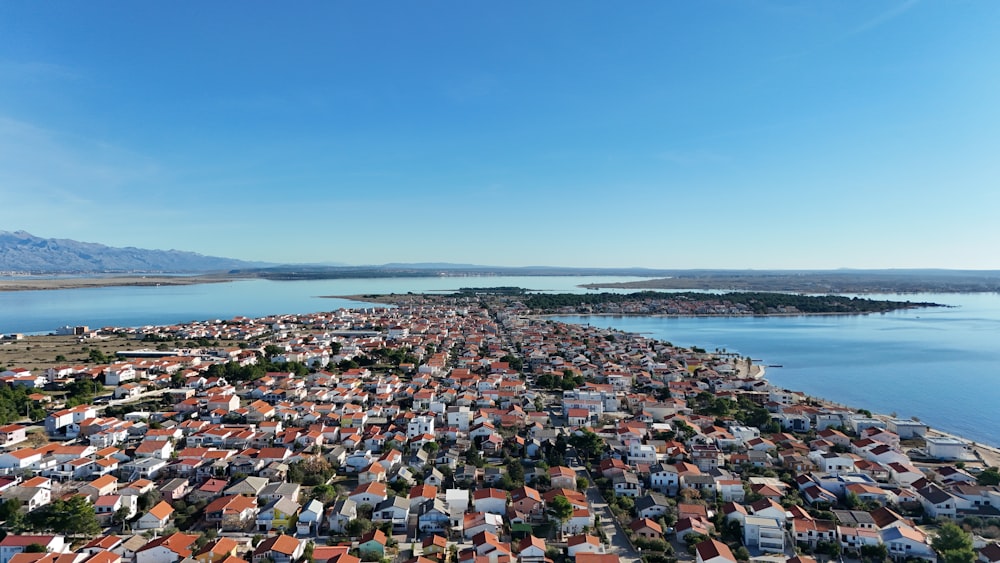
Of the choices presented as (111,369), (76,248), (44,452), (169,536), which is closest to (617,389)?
(169,536)

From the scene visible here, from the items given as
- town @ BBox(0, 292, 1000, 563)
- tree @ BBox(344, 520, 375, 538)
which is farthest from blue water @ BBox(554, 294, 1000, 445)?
tree @ BBox(344, 520, 375, 538)

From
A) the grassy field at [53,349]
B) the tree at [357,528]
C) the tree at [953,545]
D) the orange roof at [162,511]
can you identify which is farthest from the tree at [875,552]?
the grassy field at [53,349]

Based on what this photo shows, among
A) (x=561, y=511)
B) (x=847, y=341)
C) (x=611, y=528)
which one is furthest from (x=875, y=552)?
(x=847, y=341)

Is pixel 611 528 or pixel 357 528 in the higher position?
pixel 357 528

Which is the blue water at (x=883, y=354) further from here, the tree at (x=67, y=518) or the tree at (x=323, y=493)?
the tree at (x=67, y=518)

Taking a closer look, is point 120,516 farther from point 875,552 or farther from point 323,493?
point 875,552

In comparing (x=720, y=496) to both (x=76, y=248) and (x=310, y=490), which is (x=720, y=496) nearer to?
(x=310, y=490)
